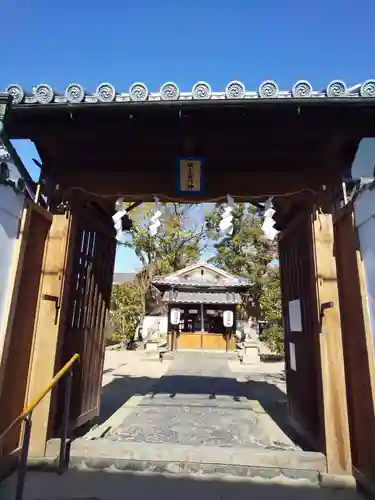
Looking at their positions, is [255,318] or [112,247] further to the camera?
[255,318]

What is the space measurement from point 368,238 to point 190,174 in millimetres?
2393

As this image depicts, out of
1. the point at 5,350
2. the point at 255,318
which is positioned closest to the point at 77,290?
the point at 5,350

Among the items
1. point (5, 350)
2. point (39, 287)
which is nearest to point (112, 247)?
point (39, 287)

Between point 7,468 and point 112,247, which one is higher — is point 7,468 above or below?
below

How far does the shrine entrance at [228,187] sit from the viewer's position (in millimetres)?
3746

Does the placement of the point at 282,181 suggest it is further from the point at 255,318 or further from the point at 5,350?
the point at 255,318

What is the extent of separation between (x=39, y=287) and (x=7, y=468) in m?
2.02

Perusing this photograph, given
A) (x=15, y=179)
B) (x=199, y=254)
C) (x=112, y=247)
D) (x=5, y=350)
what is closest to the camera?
(x=5, y=350)

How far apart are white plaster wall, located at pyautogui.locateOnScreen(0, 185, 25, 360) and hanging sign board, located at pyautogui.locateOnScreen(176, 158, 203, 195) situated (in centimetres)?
206

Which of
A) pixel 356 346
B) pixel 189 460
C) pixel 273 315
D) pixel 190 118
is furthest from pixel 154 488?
pixel 273 315

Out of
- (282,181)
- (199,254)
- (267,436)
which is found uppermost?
(199,254)

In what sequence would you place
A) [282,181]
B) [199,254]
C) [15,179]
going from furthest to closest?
[199,254], [282,181], [15,179]

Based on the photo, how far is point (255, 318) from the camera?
36.0m

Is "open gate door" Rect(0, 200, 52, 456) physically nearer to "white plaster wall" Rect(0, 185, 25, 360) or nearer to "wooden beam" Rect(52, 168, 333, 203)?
"white plaster wall" Rect(0, 185, 25, 360)
